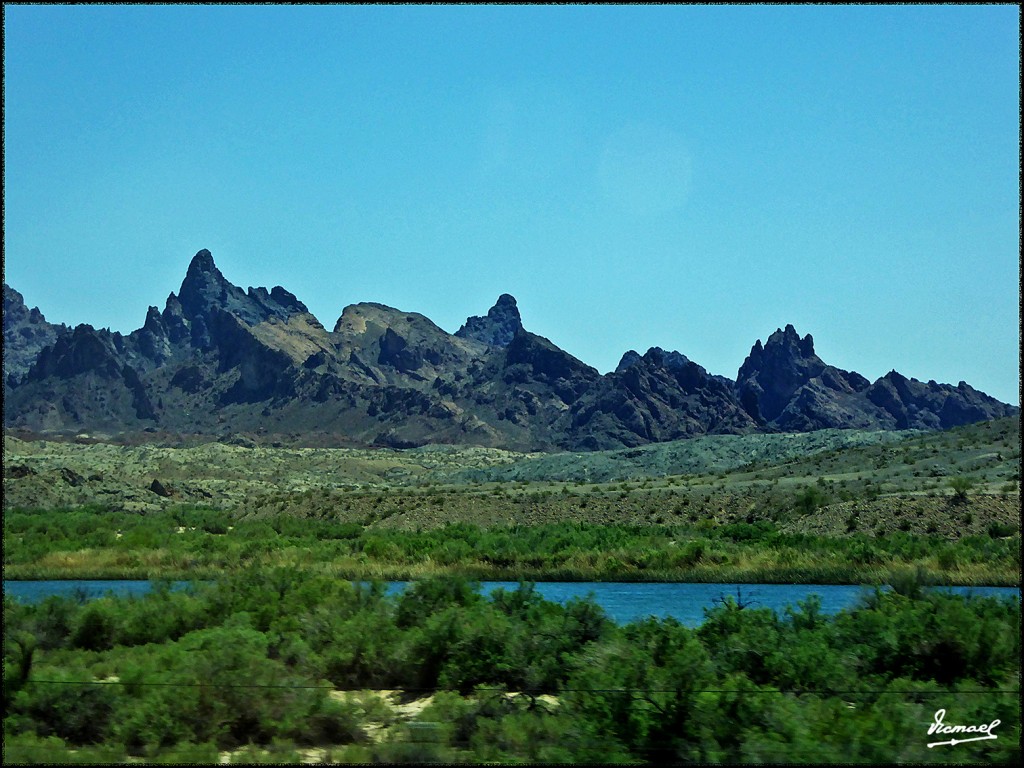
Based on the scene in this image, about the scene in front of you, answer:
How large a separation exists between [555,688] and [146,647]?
21.4 feet

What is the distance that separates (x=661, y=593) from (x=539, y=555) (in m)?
8.90

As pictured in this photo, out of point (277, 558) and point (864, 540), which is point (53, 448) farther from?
point (864, 540)

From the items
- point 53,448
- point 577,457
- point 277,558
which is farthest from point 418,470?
point 277,558

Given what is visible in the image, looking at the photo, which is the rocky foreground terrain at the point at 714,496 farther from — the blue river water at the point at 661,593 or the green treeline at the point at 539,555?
the blue river water at the point at 661,593

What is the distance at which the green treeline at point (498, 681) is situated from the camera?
42.6 ft

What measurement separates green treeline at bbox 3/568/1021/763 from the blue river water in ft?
27.8

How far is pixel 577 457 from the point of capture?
144 m

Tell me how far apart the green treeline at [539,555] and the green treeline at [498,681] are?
1755cm

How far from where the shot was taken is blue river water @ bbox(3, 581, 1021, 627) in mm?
30484
